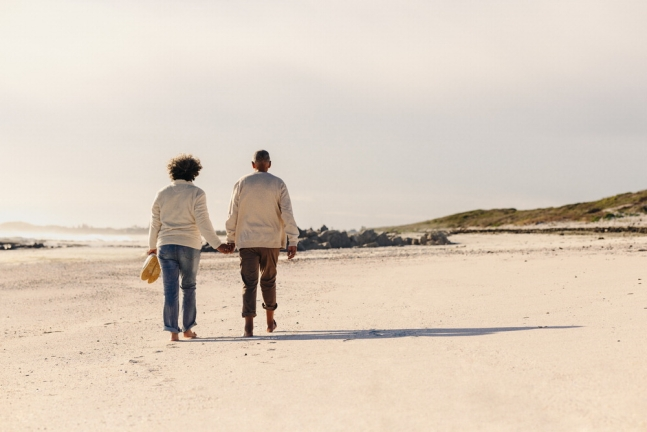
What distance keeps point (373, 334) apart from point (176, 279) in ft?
7.99

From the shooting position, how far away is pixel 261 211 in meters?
7.39

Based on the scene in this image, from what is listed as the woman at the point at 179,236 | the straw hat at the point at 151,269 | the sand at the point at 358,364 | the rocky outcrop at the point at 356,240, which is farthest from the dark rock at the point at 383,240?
the woman at the point at 179,236

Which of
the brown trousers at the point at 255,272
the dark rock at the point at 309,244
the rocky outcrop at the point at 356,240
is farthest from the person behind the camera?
the rocky outcrop at the point at 356,240

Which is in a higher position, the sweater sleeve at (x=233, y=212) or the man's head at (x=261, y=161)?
the man's head at (x=261, y=161)

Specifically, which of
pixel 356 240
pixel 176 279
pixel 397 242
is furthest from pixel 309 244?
pixel 176 279

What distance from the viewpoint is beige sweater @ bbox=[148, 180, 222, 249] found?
7.16m

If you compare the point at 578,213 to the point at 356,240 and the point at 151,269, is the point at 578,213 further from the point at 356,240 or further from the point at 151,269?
the point at 151,269

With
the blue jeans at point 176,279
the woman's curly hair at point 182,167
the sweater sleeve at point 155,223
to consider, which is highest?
the woman's curly hair at point 182,167

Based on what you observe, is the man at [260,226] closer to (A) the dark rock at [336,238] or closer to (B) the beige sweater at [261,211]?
(B) the beige sweater at [261,211]

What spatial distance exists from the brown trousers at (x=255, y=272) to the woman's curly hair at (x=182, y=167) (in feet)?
3.69

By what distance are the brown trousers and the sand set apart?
41 centimetres

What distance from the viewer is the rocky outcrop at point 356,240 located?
93.5 ft

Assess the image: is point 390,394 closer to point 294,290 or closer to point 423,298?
point 423,298

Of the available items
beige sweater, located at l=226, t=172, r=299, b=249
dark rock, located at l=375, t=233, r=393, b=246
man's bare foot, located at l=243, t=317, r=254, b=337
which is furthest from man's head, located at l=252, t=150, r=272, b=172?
dark rock, located at l=375, t=233, r=393, b=246
